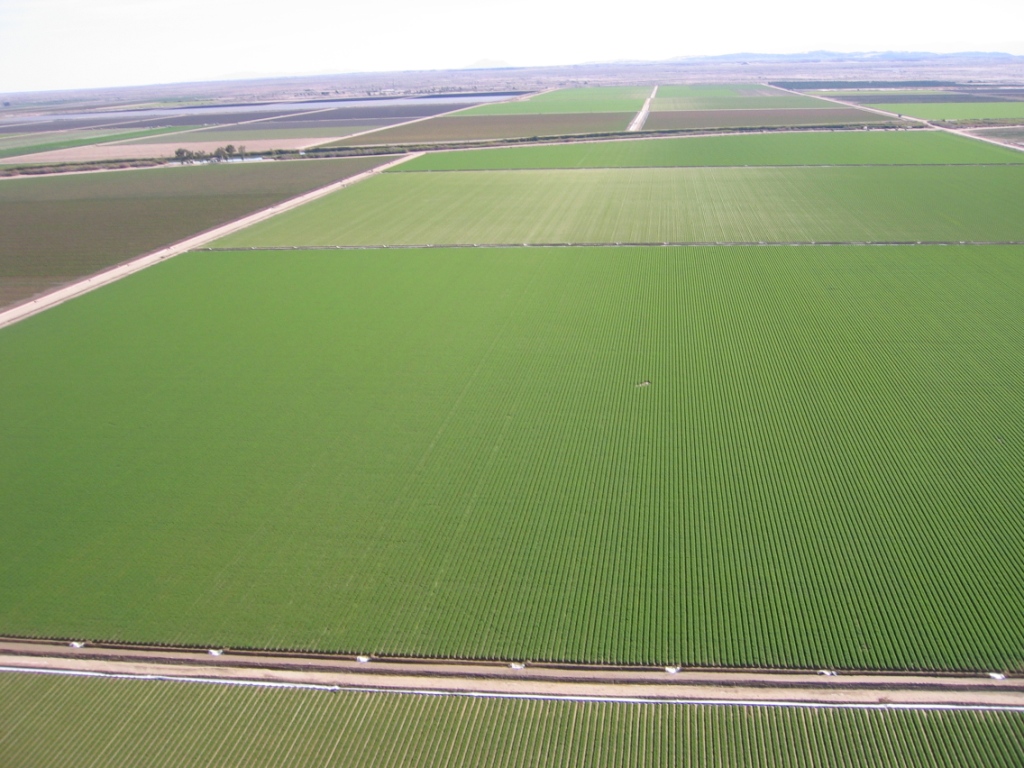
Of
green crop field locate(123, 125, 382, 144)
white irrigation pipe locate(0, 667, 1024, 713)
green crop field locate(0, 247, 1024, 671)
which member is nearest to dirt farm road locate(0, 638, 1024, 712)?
white irrigation pipe locate(0, 667, 1024, 713)

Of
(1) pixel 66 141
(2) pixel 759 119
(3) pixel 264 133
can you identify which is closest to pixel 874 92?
(2) pixel 759 119

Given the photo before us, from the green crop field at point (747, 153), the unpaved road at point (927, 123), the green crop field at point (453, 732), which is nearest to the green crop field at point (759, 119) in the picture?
the unpaved road at point (927, 123)

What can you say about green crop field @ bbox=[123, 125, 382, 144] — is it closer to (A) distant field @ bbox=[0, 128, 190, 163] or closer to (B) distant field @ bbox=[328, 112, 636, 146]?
(A) distant field @ bbox=[0, 128, 190, 163]

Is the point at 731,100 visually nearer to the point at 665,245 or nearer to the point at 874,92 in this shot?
the point at 874,92

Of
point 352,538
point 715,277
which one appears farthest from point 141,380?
point 715,277

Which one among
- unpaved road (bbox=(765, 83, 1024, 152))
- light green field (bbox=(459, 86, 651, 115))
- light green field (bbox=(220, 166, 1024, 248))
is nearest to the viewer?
light green field (bbox=(220, 166, 1024, 248))

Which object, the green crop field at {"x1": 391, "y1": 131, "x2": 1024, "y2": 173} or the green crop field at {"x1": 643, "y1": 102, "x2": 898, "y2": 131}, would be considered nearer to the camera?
the green crop field at {"x1": 391, "y1": 131, "x2": 1024, "y2": 173}

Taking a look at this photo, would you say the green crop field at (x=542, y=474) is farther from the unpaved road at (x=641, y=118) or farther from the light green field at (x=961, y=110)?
the light green field at (x=961, y=110)

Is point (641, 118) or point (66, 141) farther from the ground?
point (641, 118)
